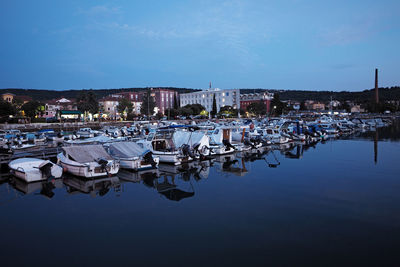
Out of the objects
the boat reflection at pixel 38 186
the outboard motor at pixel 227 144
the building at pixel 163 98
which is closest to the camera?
the boat reflection at pixel 38 186

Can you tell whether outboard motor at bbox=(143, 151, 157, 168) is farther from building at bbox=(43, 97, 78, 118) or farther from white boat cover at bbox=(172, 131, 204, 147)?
building at bbox=(43, 97, 78, 118)

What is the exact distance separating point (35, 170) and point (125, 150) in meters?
6.15

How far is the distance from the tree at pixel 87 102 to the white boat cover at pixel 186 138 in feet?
206

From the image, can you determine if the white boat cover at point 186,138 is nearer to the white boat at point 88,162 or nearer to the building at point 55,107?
the white boat at point 88,162

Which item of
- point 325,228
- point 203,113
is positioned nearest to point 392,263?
point 325,228

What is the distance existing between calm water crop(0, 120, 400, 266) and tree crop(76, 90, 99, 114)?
67141 mm

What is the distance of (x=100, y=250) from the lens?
9.59 metres

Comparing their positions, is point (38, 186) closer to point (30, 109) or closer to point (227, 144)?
point (227, 144)

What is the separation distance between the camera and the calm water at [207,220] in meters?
9.16

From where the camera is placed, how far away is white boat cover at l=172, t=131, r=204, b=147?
26.2 meters

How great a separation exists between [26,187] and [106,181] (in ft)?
15.2

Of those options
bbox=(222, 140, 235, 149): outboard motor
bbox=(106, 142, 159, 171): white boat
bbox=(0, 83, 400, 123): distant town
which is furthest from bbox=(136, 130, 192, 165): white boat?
bbox=(0, 83, 400, 123): distant town

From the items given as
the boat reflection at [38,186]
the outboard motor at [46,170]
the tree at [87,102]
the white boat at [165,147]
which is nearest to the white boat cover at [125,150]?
the white boat at [165,147]

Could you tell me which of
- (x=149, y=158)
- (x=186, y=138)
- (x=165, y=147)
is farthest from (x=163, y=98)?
(x=149, y=158)
